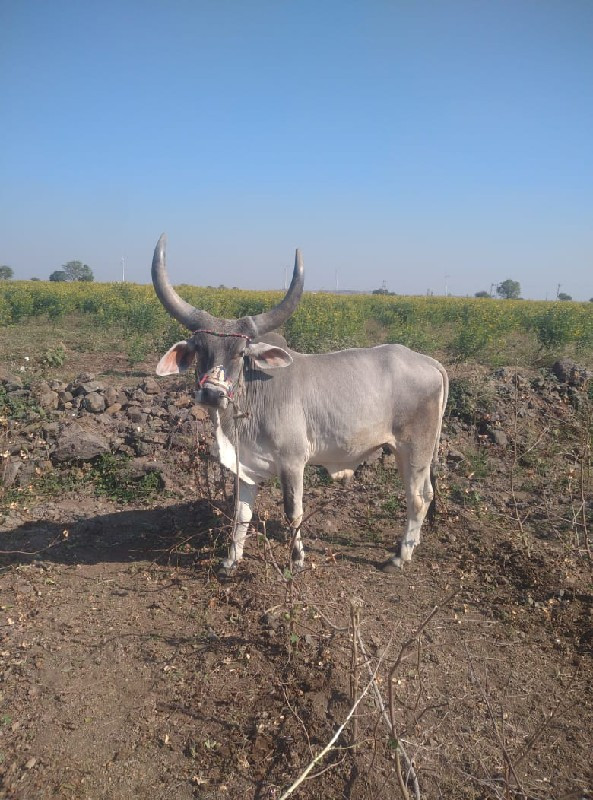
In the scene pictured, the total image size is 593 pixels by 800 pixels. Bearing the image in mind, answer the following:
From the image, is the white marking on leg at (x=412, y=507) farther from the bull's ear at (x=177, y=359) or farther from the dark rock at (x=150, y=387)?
the dark rock at (x=150, y=387)

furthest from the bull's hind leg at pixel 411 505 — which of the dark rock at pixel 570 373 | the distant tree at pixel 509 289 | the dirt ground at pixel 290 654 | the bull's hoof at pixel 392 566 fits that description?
the distant tree at pixel 509 289

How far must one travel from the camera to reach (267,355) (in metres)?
4.74

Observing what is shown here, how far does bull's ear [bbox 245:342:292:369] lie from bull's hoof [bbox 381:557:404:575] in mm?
2094

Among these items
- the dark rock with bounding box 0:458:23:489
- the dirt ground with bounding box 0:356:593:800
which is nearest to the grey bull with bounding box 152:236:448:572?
the dirt ground with bounding box 0:356:593:800

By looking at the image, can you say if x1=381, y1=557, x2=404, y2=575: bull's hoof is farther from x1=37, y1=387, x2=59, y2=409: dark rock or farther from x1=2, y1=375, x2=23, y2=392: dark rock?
x1=2, y1=375, x2=23, y2=392: dark rock

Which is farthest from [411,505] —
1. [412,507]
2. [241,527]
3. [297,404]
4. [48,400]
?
[48,400]

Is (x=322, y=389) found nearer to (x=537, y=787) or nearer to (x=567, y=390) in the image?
(x=537, y=787)

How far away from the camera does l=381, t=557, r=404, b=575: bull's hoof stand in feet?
17.4

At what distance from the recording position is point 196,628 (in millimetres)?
4289

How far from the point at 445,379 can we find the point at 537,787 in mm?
3305

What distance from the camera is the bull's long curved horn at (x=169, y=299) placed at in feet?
15.0

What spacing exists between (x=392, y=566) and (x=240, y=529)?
147cm

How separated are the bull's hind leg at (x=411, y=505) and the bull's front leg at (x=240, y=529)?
53.7 inches

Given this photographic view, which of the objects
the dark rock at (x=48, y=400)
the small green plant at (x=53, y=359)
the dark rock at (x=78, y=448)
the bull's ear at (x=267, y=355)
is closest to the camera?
the bull's ear at (x=267, y=355)
